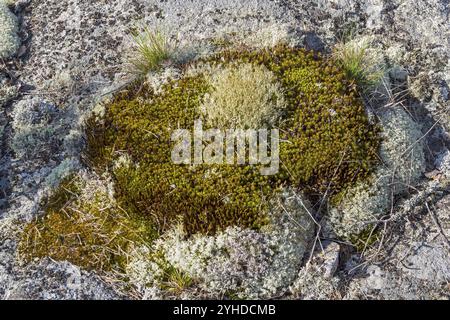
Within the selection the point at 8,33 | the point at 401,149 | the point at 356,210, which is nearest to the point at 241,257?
the point at 356,210

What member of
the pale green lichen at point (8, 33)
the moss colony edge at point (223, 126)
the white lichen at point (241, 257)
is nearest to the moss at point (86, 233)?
→ the moss colony edge at point (223, 126)

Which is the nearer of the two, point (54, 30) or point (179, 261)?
point (179, 261)

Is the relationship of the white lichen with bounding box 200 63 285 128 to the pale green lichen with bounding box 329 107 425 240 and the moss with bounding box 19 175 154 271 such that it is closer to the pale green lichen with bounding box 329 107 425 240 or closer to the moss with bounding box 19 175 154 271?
the pale green lichen with bounding box 329 107 425 240

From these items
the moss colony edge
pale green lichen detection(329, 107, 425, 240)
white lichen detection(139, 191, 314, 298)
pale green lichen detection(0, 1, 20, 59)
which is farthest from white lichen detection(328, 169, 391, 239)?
pale green lichen detection(0, 1, 20, 59)

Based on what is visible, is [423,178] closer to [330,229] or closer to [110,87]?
[330,229]

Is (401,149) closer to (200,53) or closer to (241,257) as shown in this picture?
(241,257)
